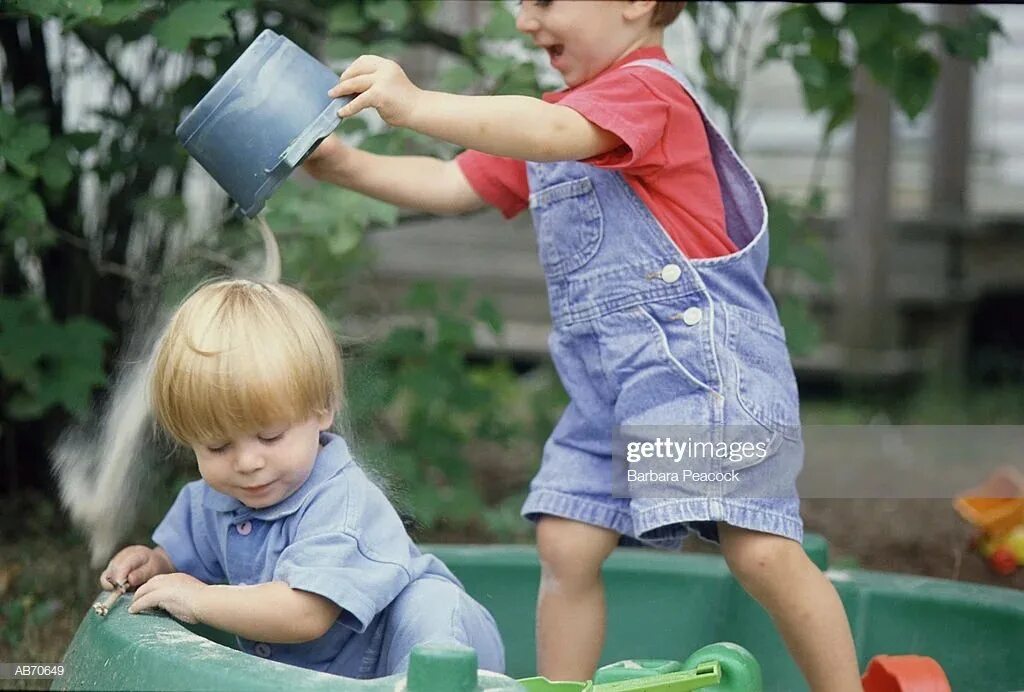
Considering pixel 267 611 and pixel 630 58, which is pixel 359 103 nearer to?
pixel 630 58

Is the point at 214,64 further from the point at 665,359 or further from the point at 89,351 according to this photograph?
the point at 665,359

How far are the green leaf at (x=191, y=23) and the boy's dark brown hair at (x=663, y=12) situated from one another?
626mm

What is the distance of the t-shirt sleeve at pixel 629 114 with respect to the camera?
6.08ft

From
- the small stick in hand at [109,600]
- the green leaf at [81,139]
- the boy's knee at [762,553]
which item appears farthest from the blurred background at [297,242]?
the boy's knee at [762,553]

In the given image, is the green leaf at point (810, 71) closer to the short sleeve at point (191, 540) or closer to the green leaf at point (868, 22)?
the green leaf at point (868, 22)

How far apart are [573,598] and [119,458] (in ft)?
2.04

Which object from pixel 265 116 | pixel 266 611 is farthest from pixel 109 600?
pixel 265 116

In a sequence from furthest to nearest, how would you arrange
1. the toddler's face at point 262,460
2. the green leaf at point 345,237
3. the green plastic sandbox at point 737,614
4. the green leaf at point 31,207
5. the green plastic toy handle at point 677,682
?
the green leaf at point 345,237 → the green leaf at point 31,207 → the green plastic sandbox at point 737,614 → the toddler's face at point 262,460 → the green plastic toy handle at point 677,682

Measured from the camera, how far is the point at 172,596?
173 cm

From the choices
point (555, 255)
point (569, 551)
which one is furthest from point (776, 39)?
point (569, 551)

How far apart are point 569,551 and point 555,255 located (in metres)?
0.39

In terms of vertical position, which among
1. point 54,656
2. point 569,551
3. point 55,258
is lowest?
point 54,656

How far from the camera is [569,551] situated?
→ 6.73ft

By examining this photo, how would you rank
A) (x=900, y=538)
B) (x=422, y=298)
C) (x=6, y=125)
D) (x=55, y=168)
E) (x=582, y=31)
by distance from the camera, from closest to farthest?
(x=582, y=31), (x=6, y=125), (x=55, y=168), (x=422, y=298), (x=900, y=538)
